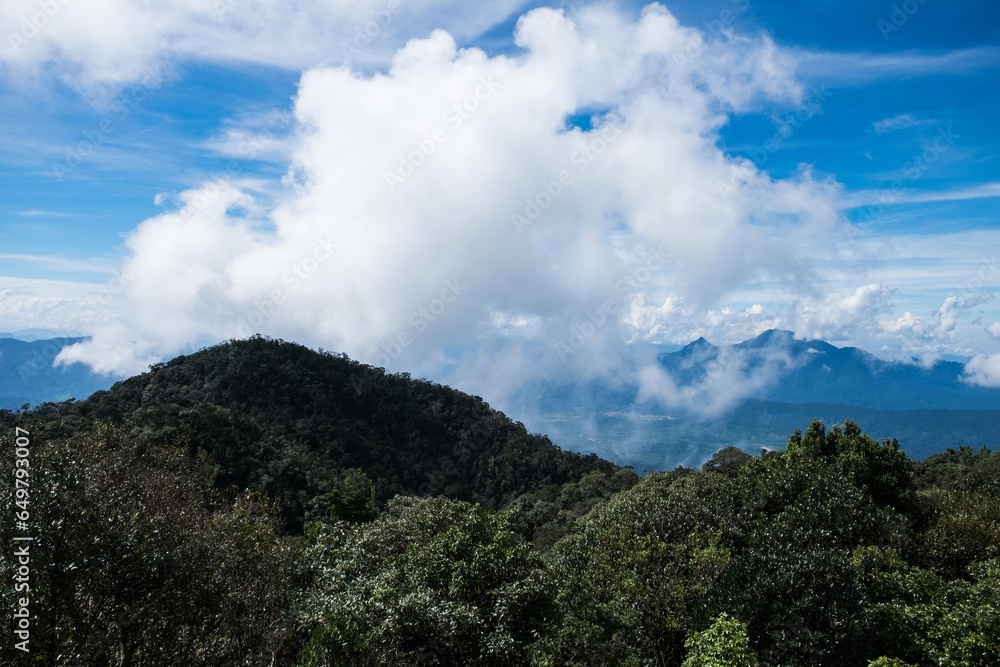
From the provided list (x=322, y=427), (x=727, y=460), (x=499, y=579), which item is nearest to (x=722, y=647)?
(x=499, y=579)

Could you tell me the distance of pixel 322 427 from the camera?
279 ft

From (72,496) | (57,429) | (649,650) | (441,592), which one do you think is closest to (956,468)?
(649,650)

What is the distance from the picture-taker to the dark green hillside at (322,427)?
58844mm

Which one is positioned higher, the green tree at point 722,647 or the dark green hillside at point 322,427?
the dark green hillside at point 322,427

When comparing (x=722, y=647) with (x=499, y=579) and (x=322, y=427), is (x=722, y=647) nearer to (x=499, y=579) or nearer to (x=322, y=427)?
(x=499, y=579)

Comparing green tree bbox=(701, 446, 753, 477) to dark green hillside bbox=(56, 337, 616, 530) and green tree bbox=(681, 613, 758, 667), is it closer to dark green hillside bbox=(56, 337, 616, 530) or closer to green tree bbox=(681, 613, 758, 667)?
dark green hillside bbox=(56, 337, 616, 530)

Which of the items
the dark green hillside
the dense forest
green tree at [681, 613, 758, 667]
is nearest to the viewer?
the dense forest

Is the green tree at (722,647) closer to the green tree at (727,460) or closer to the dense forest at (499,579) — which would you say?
the dense forest at (499,579)

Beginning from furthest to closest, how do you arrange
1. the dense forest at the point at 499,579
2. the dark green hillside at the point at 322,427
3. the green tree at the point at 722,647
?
the dark green hillside at the point at 322,427 < the green tree at the point at 722,647 < the dense forest at the point at 499,579

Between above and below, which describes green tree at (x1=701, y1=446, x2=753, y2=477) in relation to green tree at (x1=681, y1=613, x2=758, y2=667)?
above

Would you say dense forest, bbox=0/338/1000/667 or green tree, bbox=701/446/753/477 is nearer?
dense forest, bbox=0/338/1000/667

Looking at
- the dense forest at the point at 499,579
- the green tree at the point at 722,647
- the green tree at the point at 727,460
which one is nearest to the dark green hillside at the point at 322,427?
the green tree at the point at 727,460

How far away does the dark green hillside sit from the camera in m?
58.8

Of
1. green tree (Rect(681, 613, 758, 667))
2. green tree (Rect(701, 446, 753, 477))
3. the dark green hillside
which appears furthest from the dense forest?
the dark green hillside
